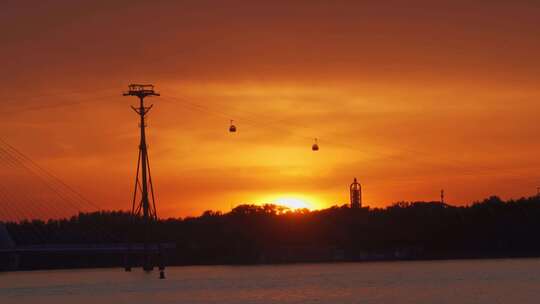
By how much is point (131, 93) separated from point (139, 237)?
30.3 metres

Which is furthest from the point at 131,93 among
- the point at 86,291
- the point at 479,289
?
the point at 479,289

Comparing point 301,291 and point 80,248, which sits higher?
point 80,248

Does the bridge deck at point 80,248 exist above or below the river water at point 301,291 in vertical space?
above

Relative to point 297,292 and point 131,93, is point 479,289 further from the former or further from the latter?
point 131,93

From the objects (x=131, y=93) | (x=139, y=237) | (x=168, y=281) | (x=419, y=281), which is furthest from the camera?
(x=139, y=237)

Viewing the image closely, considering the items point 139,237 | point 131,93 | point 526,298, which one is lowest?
point 526,298

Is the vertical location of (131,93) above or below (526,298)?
above

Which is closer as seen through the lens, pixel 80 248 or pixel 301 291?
pixel 301 291

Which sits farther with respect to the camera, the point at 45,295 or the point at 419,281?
the point at 419,281

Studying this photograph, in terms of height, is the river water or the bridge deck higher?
the bridge deck

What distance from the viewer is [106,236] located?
196 meters

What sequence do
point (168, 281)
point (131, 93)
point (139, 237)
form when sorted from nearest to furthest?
point (168, 281) → point (131, 93) → point (139, 237)

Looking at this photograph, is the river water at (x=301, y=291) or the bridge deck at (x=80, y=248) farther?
the bridge deck at (x=80, y=248)

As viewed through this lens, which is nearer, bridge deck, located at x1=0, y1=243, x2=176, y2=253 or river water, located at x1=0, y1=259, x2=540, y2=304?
river water, located at x1=0, y1=259, x2=540, y2=304
